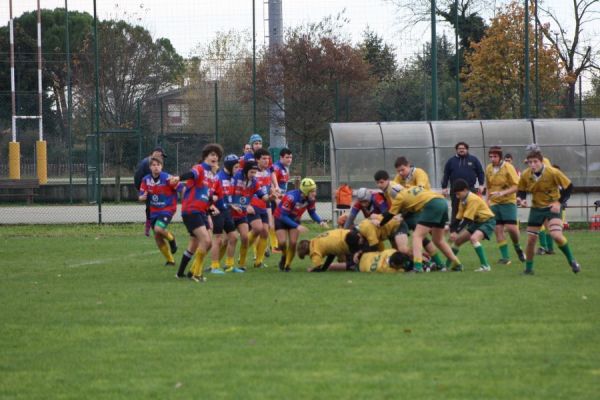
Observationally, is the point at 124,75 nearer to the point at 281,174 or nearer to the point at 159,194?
the point at 281,174

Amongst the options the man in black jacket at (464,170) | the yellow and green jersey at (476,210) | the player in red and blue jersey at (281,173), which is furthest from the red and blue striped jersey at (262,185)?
the man in black jacket at (464,170)

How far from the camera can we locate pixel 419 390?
7.31 metres

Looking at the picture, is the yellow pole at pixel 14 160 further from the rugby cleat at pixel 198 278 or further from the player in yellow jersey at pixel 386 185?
the player in yellow jersey at pixel 386 185

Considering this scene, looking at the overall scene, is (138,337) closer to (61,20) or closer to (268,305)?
(268,305)

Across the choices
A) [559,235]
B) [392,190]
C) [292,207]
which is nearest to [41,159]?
[292,207]

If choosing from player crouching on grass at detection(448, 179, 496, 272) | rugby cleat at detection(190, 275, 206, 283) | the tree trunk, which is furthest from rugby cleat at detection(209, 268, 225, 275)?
the tree trunk

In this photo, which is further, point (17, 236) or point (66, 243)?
point (17, 236)

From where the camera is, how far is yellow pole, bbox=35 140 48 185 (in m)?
36.2

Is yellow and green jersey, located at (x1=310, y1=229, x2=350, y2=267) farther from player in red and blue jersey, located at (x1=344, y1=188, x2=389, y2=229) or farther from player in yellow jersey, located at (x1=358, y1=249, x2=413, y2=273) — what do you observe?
player in red and blue jersey, located at (x1=344, y1=188, x2=389, y2=229)

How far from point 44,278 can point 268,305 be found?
192 inches

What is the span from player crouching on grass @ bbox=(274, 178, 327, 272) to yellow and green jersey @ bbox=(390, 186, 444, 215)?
172 cm


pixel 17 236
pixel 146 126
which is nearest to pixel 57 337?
pixel 17 236

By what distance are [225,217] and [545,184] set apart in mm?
4570

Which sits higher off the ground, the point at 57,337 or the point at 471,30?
the point at 471,30
